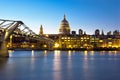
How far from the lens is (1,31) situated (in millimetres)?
79750

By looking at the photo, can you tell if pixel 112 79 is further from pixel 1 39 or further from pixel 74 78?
pixel 1 39

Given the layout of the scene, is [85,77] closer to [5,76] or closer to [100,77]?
[100,77]

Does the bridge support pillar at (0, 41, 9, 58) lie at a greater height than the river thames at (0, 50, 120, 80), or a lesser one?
greater

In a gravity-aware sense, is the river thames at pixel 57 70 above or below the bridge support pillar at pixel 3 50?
below

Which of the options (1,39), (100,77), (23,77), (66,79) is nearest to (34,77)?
(23,77)

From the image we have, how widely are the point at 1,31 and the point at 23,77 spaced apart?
128ft

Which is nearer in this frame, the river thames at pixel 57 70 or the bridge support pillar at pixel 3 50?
the river thames at pixel 57 70

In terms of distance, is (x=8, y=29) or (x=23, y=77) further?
(x=8, y=29)

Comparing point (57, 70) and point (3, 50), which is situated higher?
point (3, 50)

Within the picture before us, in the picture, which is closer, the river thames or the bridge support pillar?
the river thames

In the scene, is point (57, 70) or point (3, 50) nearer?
point (57, 70)

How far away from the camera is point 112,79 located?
4041 cm

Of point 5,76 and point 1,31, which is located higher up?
point 1,31

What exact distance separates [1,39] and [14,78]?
3623 cm
